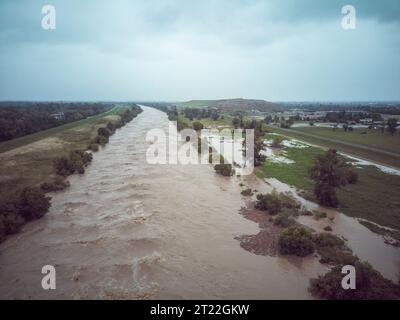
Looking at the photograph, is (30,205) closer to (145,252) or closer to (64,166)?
(145,252)

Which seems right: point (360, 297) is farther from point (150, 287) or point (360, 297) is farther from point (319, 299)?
point (150, 287)

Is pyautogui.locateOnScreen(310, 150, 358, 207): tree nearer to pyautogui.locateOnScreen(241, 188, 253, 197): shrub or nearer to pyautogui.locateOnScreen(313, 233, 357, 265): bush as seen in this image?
pyautogui.locateOnScreen(241, 188, 253, 197): shrub

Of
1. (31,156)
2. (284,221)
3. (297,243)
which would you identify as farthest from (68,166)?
(297,243)

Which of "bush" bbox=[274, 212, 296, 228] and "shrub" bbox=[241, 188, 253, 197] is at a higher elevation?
"shrub" bbox=[241, 188, 253, 197]

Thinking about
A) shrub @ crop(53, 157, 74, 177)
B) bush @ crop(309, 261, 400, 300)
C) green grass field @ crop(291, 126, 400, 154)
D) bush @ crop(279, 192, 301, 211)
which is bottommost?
bush @ crop(309, 261, 400, 300)

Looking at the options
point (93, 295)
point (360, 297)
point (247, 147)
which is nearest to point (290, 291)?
point (360, 297)

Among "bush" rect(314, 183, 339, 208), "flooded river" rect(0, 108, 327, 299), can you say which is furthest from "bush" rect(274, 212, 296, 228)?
"bush" rect(314, 183, 339, 208)
